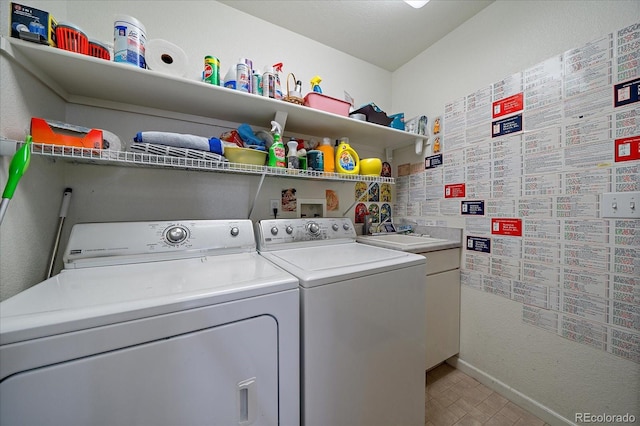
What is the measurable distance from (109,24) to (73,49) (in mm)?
513

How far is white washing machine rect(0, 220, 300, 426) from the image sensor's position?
485mm

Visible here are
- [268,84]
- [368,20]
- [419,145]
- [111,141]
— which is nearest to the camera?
[111,141]

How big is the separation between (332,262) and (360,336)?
1.06 ft

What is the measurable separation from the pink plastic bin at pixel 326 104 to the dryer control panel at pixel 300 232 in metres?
0.76

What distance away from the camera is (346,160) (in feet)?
5.12

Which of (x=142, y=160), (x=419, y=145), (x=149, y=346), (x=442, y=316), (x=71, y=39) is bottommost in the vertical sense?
(x=442, y=316)

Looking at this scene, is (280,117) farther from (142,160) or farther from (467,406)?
(467,406)

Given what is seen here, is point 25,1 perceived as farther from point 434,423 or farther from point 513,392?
point 513,392

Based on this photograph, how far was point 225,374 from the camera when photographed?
0.65 meters

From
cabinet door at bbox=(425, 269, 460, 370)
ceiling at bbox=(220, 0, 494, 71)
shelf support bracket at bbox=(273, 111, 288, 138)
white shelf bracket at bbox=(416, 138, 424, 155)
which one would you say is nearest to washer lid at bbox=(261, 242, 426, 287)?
cabinet door at bbox=(425, 269, 460, 370)

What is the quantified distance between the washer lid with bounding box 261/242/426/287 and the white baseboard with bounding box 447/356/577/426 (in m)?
1.18

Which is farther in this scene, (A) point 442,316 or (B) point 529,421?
(A) point 442,316

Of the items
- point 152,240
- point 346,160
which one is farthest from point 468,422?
point 152,240

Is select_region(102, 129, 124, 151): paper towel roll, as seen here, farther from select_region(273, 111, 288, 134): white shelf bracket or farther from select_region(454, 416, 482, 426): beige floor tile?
select_region(454, 416, 482, 426): beige floor tile
